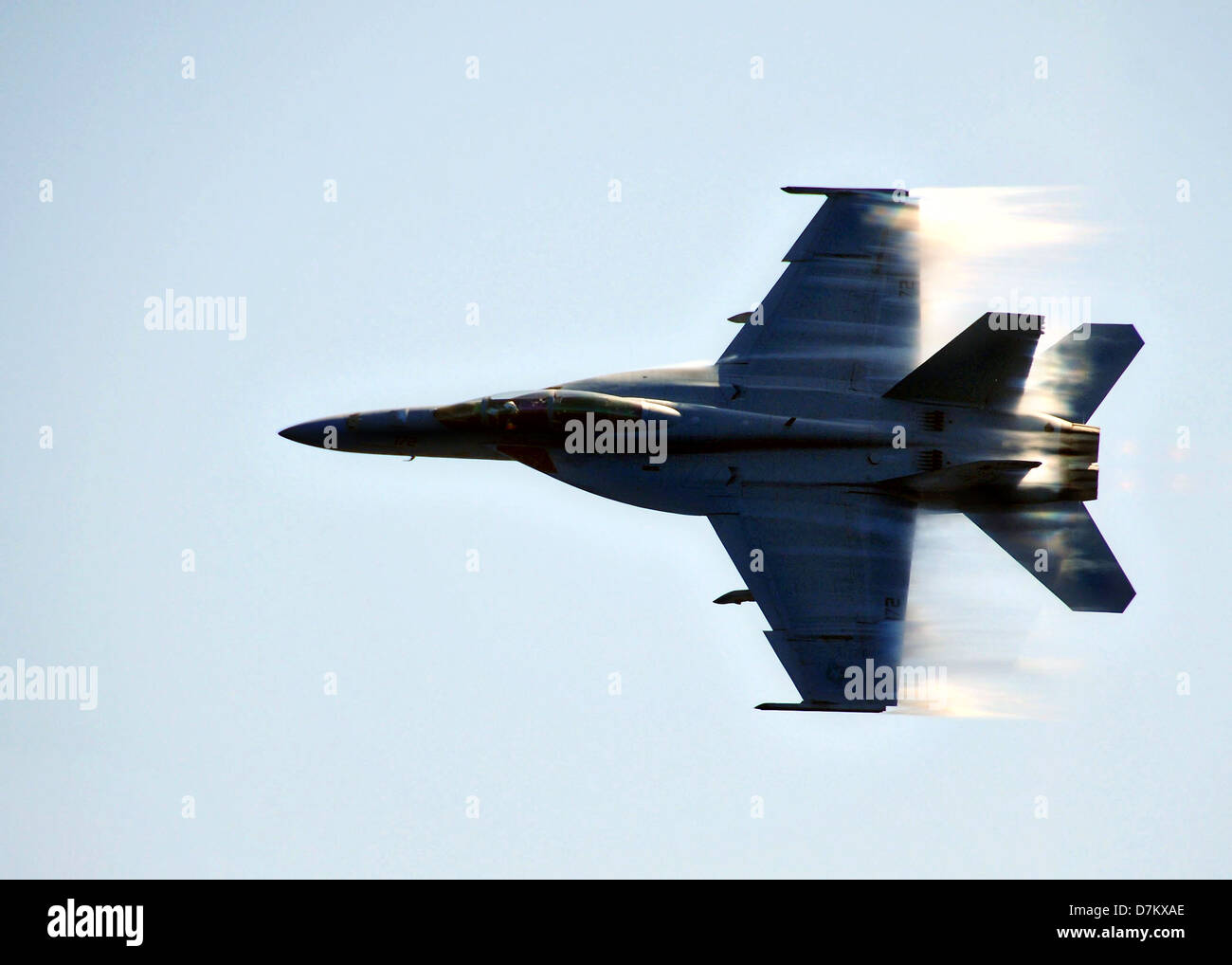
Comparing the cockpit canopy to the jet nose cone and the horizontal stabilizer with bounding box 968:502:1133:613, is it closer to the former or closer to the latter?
the jet nose cone

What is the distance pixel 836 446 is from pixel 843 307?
242 cm

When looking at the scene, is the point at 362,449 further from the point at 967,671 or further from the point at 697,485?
the point at 967,671

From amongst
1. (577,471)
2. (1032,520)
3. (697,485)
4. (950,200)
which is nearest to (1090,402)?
(1032,520)

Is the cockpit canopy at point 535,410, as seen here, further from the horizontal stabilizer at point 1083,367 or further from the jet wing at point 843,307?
the horizontal stabilizer at point 1083,367

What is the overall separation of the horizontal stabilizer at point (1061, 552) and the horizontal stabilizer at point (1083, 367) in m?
1.54

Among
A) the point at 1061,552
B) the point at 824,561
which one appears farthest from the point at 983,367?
the point at 824,561

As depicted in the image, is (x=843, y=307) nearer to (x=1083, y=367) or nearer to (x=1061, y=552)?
(x=1083, y=367)

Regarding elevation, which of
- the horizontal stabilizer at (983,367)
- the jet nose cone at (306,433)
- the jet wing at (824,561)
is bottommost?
the jet wing at (824,561)

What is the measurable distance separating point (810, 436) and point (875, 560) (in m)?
Answer: 2.11

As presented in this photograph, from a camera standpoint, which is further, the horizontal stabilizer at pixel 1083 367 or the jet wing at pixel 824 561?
the horizontal stabilizer at pixel 1083 367

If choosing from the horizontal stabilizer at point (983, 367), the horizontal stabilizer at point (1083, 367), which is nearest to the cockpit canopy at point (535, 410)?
the horizontal stabilizer at point (983, 367)

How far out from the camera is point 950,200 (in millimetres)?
25109

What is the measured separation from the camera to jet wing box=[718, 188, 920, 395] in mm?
24438

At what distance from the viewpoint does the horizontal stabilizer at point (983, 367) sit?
23.7 meters
